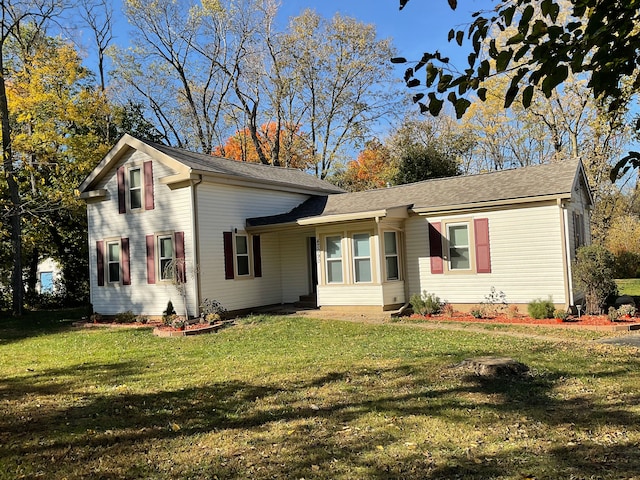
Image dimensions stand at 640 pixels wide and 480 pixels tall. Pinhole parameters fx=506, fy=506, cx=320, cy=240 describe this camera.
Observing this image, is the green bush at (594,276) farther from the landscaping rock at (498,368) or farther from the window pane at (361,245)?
the landscaping rock at (498,368)

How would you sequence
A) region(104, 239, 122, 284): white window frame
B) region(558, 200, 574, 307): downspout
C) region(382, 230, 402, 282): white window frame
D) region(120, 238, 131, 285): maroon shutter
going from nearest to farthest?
region(558, 200, 574, 307): downspout → region(382, 230, 402, 282): white window frame → region(120, 238, 131, 285): maroon shutter → region(104, 239, 122, 284): white window frame

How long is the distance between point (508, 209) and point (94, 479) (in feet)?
38.9

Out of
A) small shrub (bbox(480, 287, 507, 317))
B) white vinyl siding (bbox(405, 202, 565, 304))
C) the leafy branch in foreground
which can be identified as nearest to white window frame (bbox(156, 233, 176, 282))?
white vinyl siding (bbox(405, 202, 565, 304))

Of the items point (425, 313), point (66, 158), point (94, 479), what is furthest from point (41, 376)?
point (66, 158)

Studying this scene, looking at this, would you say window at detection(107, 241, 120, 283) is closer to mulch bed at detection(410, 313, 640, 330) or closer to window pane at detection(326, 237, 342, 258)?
→ window pane at detection(326, 237, 342, 258)

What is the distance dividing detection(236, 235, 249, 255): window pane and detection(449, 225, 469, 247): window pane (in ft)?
21.0

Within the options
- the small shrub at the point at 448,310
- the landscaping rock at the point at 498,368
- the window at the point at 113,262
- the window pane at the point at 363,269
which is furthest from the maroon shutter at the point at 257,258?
the landscaping rock at the point at 498,368

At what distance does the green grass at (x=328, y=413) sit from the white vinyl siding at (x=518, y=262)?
3453 mm

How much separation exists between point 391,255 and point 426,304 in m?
1.79

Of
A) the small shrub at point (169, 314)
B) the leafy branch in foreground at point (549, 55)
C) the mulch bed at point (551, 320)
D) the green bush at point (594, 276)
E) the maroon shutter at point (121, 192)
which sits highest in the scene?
the maroon shutter at point (121, 192)

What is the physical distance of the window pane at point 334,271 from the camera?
1520cm

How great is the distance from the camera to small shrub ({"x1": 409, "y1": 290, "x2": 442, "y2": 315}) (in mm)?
13859

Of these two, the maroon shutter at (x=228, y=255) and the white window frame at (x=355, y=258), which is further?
the maroon shutter at (x=228, y=255)

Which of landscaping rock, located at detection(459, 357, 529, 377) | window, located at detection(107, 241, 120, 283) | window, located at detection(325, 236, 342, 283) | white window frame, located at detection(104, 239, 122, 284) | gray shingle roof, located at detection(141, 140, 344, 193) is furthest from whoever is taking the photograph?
window, located at detection(107, 241, 120, 283)
